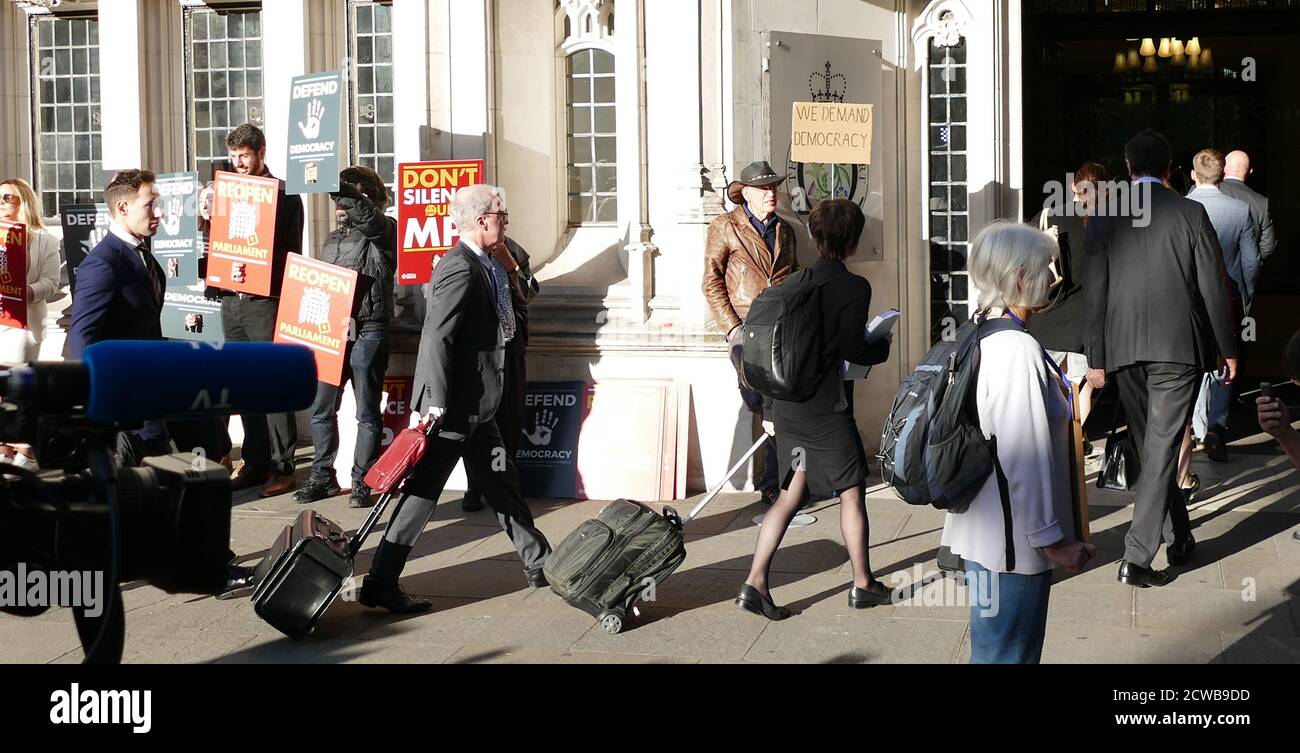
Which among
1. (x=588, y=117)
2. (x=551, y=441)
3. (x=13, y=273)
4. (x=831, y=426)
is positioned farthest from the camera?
(x=588, y=117)

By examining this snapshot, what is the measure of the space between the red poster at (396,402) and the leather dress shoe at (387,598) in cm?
315

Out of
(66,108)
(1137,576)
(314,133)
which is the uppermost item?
(66,108)

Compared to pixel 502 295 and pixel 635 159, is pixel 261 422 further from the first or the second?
pixel 502 295

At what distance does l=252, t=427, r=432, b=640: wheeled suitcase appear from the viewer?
6.46 metres

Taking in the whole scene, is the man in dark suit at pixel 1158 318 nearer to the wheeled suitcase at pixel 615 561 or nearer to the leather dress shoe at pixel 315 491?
the wheeled suitcase at pixel 615 561

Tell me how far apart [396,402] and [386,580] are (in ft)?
11.0

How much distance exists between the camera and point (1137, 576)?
22.9ft

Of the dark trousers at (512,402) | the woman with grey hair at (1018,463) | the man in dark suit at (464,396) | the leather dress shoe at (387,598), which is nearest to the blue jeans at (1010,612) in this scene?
the woman with grey hair at (1018,463)

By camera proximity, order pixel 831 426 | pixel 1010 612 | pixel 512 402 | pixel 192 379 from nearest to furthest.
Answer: pixel 192 379 → pixel 1010 612 → pixel 831 426 → pixel 512 402

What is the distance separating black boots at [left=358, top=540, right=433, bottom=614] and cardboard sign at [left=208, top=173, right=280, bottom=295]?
310 centimetres

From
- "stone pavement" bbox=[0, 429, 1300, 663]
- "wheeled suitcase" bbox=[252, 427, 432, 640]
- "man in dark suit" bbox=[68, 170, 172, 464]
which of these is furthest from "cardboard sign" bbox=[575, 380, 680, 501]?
"man in dark suit" bbox=[68, 170, 172, 464]

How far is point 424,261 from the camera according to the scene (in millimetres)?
9375

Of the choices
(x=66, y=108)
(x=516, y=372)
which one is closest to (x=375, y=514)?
(x=516, y=372)

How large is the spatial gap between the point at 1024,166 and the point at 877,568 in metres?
4.30
